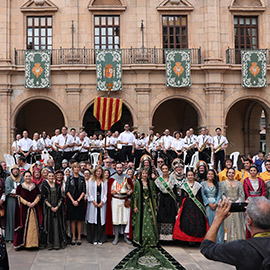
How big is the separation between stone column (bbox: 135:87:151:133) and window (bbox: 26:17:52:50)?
5278mm

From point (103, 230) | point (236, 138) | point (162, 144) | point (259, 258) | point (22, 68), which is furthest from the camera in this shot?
point (236, 138)

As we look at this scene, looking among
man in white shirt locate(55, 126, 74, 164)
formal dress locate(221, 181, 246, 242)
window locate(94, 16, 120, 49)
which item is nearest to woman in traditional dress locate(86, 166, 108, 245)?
formal dress locate(221, 181, 246, 242)

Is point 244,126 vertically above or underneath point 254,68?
underneath

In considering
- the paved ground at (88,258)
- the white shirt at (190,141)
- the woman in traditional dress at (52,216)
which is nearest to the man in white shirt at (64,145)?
the white shirt at (190,141)

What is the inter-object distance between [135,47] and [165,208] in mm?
13208

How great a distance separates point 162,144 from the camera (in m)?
15.5

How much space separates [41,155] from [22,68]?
6786mm

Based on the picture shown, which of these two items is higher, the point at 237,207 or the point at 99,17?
the point at 99,17

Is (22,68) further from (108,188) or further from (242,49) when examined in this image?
(108,188)

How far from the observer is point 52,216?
890cm

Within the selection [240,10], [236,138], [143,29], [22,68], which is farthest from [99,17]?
[236,138]

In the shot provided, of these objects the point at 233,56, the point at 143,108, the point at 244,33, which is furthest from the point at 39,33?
the point at 244,33

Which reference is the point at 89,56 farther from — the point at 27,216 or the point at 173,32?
the point at 27,216

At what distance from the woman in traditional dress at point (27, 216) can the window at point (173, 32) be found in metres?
14.2
